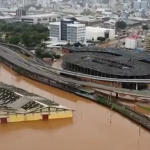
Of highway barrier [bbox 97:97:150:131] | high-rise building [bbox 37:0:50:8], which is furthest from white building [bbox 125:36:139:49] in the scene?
high-rise building [bbox 37:0:50:8]

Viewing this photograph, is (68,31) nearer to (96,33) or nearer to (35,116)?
(96,33)

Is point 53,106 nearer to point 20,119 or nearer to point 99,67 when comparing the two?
point 20,119

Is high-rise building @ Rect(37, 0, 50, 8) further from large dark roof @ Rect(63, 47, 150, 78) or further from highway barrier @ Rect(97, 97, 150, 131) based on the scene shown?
highway barrier @ Rect(97, 97, 150, 131)

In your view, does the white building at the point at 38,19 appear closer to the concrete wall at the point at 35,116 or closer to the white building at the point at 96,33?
the white building at the point at 96,33

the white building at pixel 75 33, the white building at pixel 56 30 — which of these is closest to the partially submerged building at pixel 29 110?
the white building at pixel 75 33

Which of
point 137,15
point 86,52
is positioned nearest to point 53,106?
point 86,52
